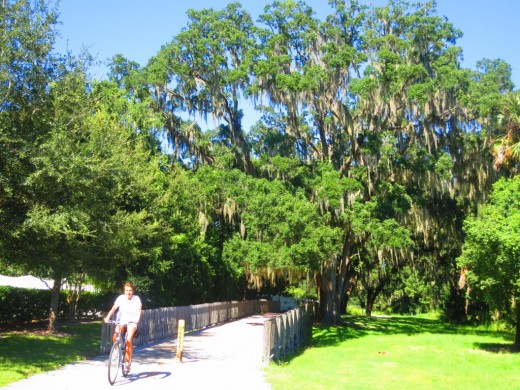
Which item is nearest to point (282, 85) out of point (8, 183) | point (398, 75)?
point (398, 75)

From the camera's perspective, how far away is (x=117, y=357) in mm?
9016

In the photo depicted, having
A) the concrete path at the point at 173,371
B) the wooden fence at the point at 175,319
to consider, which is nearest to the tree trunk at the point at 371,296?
the wooden fence at the point at 175,319

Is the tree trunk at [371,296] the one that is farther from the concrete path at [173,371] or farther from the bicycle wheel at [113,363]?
the bicycle wheel at [113,363]

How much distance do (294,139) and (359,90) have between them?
5.09m

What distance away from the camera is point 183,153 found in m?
30.1

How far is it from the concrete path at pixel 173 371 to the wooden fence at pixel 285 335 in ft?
1.45

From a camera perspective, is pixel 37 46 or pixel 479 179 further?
pixel 479 179

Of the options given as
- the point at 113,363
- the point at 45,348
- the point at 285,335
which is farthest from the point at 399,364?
the point at 45,348

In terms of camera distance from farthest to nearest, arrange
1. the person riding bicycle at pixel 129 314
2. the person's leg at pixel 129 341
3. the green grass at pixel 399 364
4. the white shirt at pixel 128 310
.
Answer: the green grass at pixel 399 364
the white shirt at pixel 128 310
the person riding bicycle at pixel 129 314
the person's leg at pixel 129 341

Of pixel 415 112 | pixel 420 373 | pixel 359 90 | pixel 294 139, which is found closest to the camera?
pixel 420 373

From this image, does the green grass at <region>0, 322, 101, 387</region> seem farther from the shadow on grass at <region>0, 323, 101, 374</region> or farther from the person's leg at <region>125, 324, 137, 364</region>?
the person's leg at <region>125, 324, 137, 364</region>

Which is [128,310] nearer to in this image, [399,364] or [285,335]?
[285,335]

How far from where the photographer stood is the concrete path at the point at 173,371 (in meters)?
8.88

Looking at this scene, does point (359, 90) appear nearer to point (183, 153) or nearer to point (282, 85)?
point (282, 85)
